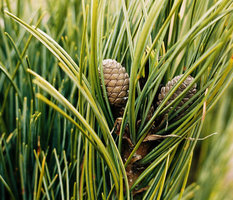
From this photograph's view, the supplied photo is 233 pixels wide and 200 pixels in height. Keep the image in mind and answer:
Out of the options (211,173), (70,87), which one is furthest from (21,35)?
(211,173)

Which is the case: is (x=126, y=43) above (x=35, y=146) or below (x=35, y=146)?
above

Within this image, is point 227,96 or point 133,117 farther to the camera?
point 227,96

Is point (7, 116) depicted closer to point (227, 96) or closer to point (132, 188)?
→ point (132, 188)

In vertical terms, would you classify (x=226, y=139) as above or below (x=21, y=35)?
→ below

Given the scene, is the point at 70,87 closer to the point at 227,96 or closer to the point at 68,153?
the point at 68,153

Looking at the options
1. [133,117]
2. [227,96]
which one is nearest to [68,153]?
[133,117]
